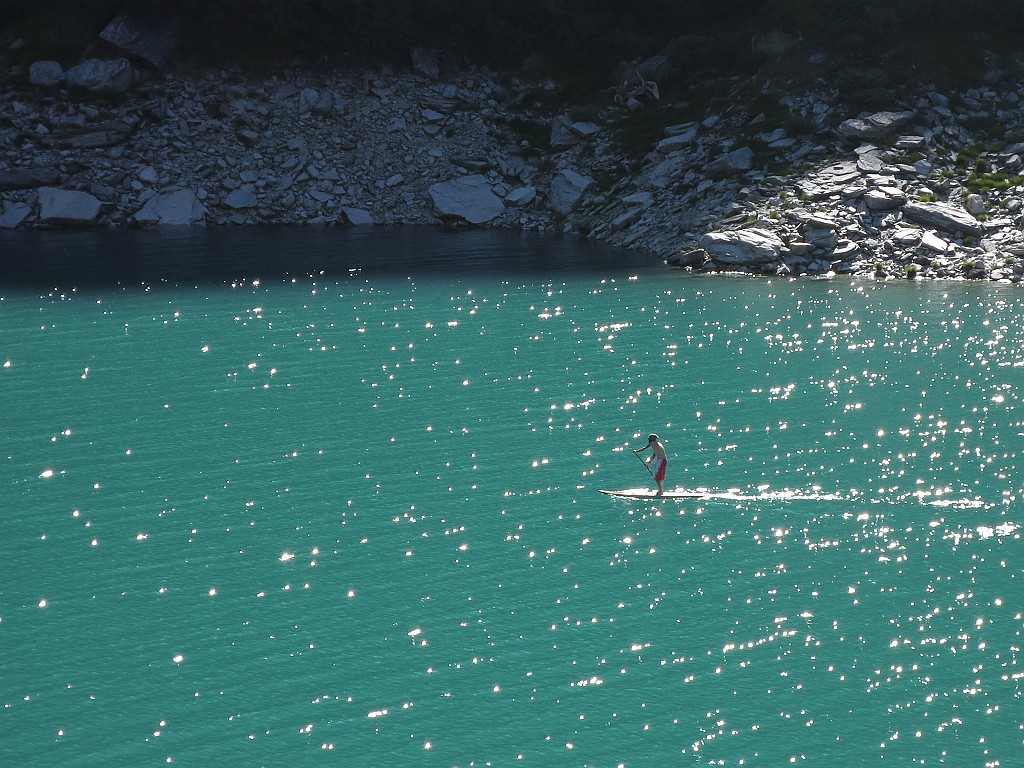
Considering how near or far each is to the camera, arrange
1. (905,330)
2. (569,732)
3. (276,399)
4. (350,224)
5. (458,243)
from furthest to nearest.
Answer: (350,224) → (458,243) → (905,330) → (276,399) → (569,732)

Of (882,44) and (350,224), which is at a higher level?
(882,44)

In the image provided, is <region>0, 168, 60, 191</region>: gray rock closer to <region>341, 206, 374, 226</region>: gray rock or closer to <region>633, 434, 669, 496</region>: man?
<region>341, 206, 374, 226</region>: gray rock

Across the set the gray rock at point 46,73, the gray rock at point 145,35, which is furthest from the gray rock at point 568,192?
the gray rock at point 46,73

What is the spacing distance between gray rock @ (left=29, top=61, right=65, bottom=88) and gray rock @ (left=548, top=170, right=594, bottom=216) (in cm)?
3288

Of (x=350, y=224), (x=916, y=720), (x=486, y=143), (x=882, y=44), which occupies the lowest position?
(x=916, y=720)

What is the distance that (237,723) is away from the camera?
19.7 metres

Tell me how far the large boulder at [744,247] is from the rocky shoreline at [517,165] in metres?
0.10

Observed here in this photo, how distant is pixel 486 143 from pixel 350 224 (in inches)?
417

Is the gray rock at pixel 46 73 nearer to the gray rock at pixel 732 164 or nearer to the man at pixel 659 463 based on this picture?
the gray rock at pixel 732 164

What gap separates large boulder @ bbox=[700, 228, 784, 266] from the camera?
5850 cm

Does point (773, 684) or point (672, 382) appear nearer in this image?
point (773, 684)

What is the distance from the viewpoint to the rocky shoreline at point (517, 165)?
58938 millimetres

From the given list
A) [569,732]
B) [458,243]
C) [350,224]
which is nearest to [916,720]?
[569,732]

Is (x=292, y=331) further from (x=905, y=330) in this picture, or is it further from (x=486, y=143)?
(x=486, y=143)
